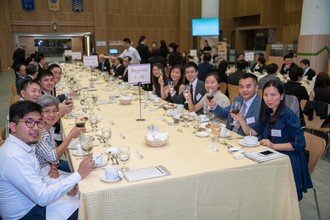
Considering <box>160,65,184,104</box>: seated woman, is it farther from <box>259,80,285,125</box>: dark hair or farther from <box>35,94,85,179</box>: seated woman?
<box>35,94,85,179</box>: seated woman

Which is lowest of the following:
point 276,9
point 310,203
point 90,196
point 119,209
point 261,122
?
point 310,203

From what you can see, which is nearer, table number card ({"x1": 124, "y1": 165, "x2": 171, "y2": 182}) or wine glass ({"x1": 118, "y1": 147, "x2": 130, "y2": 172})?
table number card ({"x1": 124, "y1": 165, "x2": 171, "y2": 182})

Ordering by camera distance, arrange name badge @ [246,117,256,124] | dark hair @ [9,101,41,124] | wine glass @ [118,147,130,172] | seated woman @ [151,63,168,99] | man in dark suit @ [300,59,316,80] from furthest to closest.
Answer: man in dark suit @ [300,59,316,80] < seated woman @ [151,63,168,99] < name badge @ [246,117,256,124] < wine glass @ [118,147,130,172] < dark hair @ [9,101,41,124]

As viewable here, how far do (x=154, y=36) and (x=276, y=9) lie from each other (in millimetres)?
6472

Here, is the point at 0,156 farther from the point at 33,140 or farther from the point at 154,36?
the point at 154,36

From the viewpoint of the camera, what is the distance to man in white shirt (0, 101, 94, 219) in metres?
1.74

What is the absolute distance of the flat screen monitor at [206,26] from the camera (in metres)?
11.7

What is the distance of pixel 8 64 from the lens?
14789mm

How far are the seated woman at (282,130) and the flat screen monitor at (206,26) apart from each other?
9.47 metres

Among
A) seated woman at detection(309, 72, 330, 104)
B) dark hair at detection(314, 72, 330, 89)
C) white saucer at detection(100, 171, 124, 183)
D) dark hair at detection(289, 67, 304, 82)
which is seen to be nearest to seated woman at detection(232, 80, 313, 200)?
white saucer at detection(100, 171, 124, 183)

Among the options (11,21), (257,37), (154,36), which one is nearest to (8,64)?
(11,21)

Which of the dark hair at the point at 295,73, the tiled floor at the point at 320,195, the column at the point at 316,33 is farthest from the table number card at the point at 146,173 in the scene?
the column at the point at 316,33

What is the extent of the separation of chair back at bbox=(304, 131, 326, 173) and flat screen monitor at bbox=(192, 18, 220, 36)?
31.6 feet

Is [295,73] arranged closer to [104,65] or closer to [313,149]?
[313,149]
